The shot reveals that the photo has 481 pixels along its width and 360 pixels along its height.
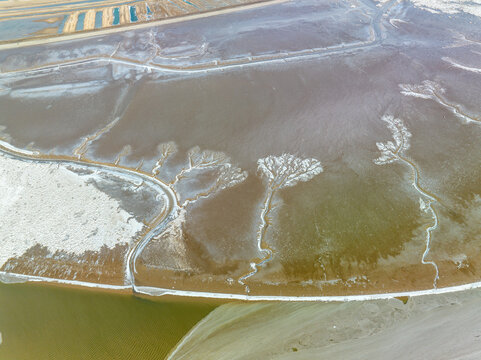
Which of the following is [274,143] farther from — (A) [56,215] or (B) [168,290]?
(A) [56,215]

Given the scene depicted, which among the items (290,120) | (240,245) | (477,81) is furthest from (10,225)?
(477,81)

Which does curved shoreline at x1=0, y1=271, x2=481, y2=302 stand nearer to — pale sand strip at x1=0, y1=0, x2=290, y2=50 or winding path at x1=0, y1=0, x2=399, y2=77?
winding path at x1=0, y1=0, x2=399, y2=77

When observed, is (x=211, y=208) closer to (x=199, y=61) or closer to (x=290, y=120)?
(x=290, y=120)

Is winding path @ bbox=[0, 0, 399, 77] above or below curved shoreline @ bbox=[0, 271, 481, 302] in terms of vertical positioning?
above

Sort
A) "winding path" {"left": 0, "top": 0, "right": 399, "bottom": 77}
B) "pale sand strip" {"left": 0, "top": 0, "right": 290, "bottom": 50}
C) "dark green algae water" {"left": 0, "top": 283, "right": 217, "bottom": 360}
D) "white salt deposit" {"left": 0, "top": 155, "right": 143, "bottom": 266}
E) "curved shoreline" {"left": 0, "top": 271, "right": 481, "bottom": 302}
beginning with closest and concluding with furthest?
"dark green algae water" {"left": 0, "top": 283, "right": 217, "bottom": 360} < "curved shoreline" {"left": 0, "top": 271, "right": 481, "bottom": 302} < "white salt deposit" {"left": 0, "top": 155, "right": 143, "bottom": 266} < "winding path" {"left": 0, "top": 0, "right": 399, "bottom": 77} < "pale sand strip" {"left": 0, "top": 0, "right": 290, "bottom": 50}

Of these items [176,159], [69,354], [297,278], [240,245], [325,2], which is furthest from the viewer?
[325,2]

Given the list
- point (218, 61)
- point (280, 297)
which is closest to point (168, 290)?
point (280, 297)

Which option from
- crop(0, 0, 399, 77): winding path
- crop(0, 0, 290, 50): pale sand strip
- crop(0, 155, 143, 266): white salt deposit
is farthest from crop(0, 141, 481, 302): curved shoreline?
crop(0, 0, 290, 50): pale sand strip
